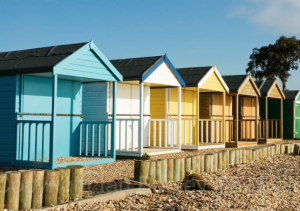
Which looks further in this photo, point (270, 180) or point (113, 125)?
point (113, 125)

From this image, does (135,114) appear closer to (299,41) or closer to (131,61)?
(131,61)

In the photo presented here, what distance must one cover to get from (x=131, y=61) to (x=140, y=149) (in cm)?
296

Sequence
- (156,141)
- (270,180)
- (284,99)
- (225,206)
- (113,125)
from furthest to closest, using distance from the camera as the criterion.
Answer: (284,99) < (156,141) < (113,125) < (270,180) < (225,206)

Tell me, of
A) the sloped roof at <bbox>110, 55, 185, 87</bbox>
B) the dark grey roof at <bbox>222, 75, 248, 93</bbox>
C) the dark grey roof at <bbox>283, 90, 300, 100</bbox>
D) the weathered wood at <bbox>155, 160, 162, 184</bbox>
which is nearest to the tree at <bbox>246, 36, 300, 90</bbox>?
the dark grey roof at <bbox>283, 90, 300, 100</bbox>

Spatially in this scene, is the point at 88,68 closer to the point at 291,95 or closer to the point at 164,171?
the point at 164,171

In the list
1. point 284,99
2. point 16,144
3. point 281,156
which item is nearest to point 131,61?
point 16,144

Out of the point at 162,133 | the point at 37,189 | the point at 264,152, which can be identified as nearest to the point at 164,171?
the point at 37,189

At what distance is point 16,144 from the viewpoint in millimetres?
9102

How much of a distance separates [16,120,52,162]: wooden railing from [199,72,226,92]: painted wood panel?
21.3 ft

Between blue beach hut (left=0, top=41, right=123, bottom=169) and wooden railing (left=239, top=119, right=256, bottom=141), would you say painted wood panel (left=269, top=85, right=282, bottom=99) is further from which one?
blue beach hut (left=0, top=41, right=123, bottom=169)

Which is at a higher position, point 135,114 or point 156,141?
point 135,114

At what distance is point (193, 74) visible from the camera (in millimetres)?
14477

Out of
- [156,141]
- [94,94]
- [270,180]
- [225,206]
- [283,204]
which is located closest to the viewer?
[225,206]

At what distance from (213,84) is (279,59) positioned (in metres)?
26.2
